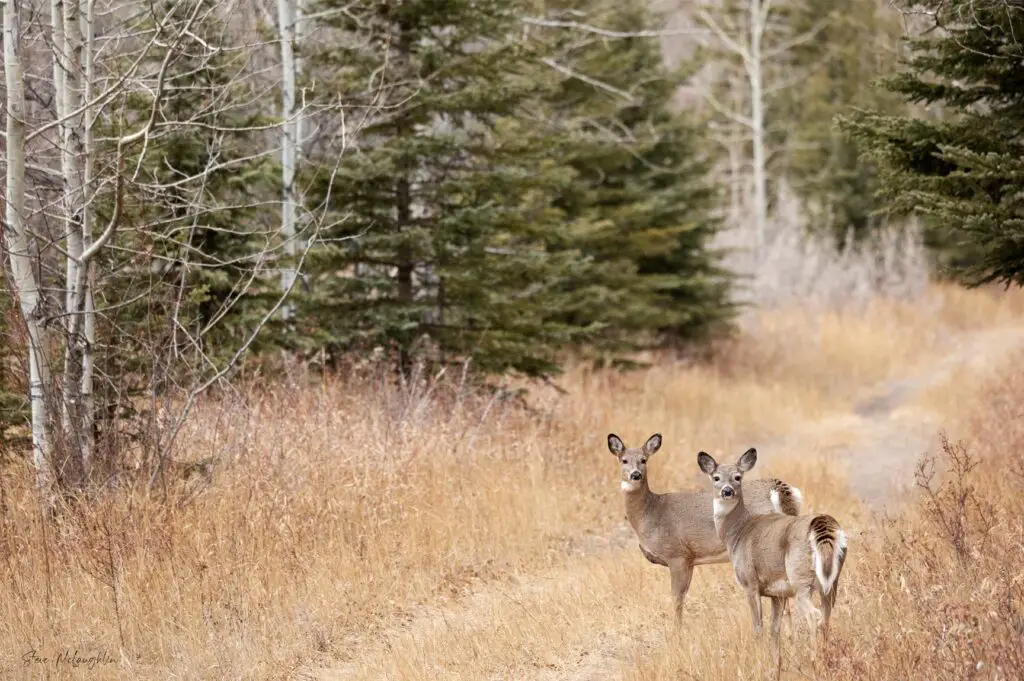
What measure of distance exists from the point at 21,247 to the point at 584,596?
463 centimetres

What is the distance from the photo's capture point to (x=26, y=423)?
859 centimetres

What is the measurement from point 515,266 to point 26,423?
17.0ft

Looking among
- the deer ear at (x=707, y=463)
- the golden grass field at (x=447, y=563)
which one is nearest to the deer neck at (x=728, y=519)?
the deer ear at (x=707, y=463)

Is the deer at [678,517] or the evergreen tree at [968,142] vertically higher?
the evergreen tree at [968,142]

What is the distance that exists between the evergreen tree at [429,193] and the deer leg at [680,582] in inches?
192

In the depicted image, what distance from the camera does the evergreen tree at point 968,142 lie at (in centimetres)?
795

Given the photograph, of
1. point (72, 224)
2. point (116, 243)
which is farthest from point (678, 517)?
point (116, 243)

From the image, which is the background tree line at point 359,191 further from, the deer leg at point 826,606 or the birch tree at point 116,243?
the deer leg at point 826,606

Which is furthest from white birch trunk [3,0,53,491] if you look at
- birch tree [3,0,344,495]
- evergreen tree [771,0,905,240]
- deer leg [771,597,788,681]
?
evergreen tree [771,0,905,240]

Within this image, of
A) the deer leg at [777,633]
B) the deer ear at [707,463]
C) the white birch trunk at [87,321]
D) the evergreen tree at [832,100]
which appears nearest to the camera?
the deer leg at [777,633]

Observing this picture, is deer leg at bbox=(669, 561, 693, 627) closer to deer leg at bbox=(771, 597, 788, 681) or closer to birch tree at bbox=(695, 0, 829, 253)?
deer leg at bbox=(771, 597, 788, 681)

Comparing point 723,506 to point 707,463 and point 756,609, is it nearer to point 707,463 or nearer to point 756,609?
point 707,463

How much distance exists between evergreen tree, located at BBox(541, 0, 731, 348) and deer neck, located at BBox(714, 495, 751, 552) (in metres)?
9.03

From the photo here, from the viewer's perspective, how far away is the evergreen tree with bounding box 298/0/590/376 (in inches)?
448
